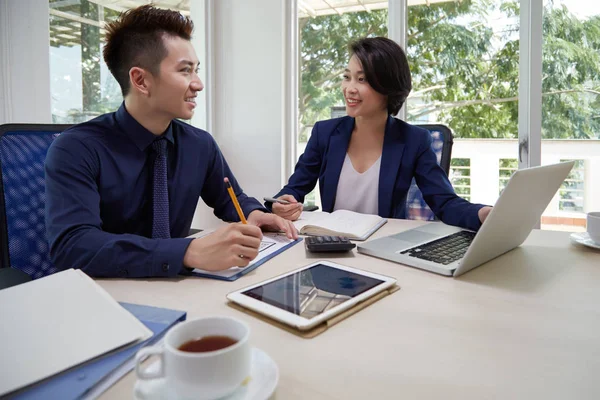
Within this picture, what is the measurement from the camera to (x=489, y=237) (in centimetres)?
82

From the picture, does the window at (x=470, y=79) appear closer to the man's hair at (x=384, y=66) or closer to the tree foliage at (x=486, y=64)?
the tree foliage at (x=486, y=64)

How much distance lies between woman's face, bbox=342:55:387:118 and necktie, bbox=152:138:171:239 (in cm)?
96

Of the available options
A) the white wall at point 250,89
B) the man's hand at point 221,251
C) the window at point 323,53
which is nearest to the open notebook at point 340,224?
the man's hand at point 221,251

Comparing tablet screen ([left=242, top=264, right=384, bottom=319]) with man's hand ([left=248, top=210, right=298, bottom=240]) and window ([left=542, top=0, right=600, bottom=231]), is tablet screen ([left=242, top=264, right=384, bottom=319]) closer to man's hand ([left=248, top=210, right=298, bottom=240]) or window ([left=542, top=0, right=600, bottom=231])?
man's hand ([left=248, top=210, right=298, bottom=240])

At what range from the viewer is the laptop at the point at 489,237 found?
0.78 metres

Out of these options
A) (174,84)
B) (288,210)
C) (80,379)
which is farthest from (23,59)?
(80,379)

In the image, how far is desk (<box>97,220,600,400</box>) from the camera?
455 millimetres

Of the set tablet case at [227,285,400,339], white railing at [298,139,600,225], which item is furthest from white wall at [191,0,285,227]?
tablet case at [227,285,400,339]

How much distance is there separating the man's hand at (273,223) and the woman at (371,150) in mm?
452

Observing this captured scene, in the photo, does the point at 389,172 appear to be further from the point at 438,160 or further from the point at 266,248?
the point at 266,248

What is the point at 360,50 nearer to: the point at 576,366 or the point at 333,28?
the point at 333,28

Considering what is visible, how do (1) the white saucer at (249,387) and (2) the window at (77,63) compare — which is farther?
(2) the window at (77,63)

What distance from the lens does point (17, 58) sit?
192 centimetres

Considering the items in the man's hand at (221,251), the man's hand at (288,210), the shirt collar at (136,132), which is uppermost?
the shirt collar at (136,132)
